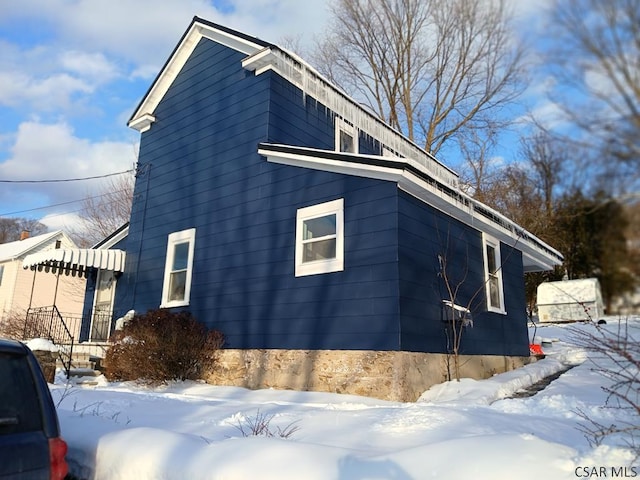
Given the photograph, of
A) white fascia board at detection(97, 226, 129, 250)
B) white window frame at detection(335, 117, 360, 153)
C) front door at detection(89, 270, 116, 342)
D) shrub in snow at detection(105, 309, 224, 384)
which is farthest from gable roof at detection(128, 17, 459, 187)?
shrub in snow at detection(105, 309, 224, 384)

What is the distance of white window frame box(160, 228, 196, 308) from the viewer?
10688 millimetres

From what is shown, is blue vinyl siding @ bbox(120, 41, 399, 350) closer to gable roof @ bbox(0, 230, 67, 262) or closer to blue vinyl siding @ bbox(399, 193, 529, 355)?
blue vinyl siding @ bbox(399, 193, 529, 355)

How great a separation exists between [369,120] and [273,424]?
9.06m

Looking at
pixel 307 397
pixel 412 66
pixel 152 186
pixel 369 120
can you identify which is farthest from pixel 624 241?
pixel 412 66

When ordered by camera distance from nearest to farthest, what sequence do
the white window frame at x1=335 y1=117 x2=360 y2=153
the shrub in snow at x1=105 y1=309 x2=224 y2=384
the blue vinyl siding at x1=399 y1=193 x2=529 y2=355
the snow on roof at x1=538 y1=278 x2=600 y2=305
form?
the snow on roof at x1=538 y1=278 x2=600 y2=305 → the blue vinyl siding at x1=399 y1=193 x2=529 y2=355 → the shrub in snow at x1=105 y1=309 x2=224 y2=384 → the white window frame at x1=335 y1=117 x2=360 y2=153

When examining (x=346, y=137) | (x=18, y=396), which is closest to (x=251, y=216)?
(x=346, y=137)

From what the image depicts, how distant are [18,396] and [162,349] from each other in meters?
6.56

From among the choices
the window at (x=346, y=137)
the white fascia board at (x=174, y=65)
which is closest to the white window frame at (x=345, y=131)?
the window at (x=346, y=137)

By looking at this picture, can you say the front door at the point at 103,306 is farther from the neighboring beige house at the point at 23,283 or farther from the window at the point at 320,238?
the neighboring beige house at the point at 23,283

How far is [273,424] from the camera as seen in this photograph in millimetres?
5410

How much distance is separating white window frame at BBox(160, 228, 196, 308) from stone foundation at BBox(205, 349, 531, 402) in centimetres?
188

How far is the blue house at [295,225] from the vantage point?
25.9 ft

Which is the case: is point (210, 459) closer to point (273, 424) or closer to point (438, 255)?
point (273, 424)

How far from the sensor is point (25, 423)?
2688mm
